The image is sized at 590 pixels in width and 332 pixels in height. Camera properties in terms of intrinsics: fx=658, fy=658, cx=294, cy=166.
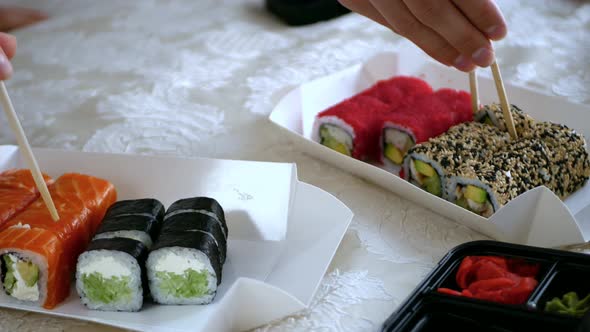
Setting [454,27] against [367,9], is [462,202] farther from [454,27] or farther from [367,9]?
[367,9]

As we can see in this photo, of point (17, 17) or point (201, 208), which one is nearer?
point (201, 208)

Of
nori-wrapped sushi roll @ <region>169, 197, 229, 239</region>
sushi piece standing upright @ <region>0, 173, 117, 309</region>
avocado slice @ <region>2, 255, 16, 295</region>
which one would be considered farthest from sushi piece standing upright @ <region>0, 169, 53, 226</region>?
nori-wrapped sushi roll @ <region>169, 197, 229, 239</region>

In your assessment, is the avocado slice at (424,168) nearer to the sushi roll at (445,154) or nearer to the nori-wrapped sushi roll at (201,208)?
the sushi roll at (445,154)

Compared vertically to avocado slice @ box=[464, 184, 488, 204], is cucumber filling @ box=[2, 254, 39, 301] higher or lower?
lower

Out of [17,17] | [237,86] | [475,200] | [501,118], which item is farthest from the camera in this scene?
[17,17]

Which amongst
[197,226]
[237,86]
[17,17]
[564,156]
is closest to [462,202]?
[564,156]

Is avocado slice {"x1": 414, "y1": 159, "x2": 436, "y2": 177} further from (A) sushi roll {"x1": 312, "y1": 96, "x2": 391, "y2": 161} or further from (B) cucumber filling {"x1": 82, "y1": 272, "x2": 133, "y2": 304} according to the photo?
(B) cucumber filling {"x1": 82, "y1": 272, "x2": 133, "y2": 304}
